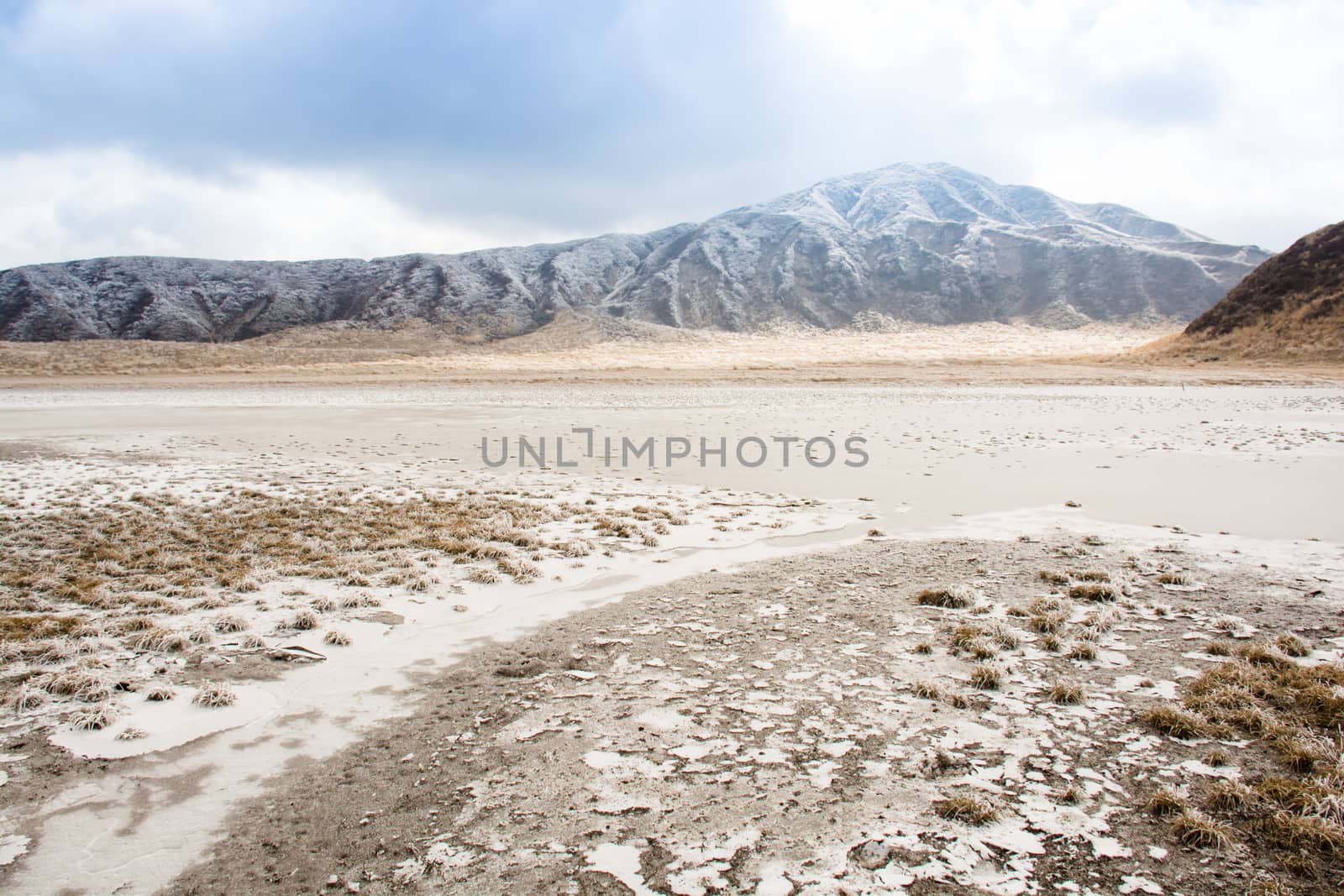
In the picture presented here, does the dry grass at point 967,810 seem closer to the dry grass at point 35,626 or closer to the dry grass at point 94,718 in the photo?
the dry grass at point 94,718

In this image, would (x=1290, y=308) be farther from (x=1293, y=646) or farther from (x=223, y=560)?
(x=223, y=560)

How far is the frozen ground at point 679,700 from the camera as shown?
3.77 meters

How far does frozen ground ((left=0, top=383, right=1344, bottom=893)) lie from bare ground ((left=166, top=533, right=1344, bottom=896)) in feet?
0.08

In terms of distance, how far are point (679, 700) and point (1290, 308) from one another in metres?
84.9

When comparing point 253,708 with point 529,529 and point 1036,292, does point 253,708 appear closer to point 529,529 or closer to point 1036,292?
point 529,529

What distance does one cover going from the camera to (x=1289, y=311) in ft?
215

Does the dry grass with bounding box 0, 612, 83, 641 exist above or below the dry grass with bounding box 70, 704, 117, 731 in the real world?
above

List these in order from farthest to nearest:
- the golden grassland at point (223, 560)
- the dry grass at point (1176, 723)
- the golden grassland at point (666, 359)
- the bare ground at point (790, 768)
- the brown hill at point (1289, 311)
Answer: the brown hill at point (1289, 311), the golden grassland at point (666, 359), the golden grassland at point (223, 560), the dry grass at point (1176, 723), the bare ground at point (790, 768)

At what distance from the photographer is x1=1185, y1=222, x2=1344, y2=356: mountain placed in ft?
199

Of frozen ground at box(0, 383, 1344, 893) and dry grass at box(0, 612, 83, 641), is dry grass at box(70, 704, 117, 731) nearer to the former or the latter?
frozen ground at box(0, 383, 1344, 893)

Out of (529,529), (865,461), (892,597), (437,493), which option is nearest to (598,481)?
(437,493)

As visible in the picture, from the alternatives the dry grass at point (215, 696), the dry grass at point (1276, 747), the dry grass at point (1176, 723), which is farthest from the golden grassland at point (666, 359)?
the dry grass at point (215, 696)

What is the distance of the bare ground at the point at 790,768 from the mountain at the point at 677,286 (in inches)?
5316

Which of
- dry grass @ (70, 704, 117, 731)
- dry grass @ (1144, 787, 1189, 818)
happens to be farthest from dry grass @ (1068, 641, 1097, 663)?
dry grass @ (70, 704, 117, 731)
